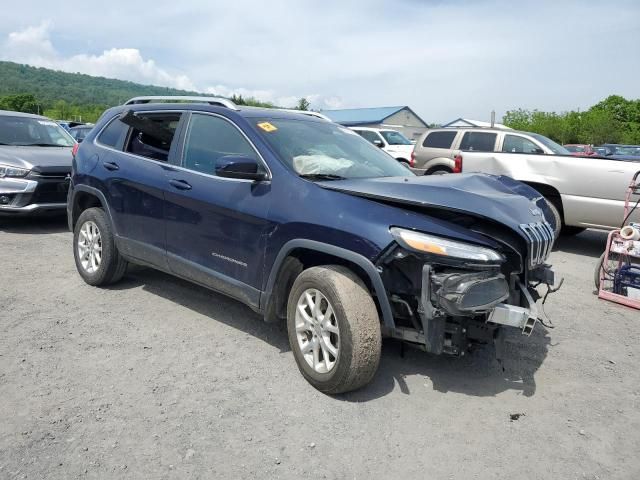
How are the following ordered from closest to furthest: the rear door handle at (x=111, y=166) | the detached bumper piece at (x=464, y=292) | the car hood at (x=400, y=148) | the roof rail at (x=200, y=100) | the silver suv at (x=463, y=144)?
the detached bumper piece at (x=464, y=292)
the roof rail at (x=200, y=100)
the rear door handle at (x=111, y=166)
the silver suv at (x=463, y=144)
the car hood at (x=400, y=148)

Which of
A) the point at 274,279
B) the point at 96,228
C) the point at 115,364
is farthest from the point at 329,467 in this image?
the point at 96,228

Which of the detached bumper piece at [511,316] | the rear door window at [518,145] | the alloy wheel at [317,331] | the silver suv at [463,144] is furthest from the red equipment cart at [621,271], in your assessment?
the silver suv at [463,144]

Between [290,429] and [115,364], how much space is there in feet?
4.73

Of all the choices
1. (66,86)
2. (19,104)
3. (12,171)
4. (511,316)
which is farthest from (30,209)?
(66,86)

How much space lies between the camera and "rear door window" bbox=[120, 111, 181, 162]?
464cm

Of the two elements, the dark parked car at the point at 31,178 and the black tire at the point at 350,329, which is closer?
the black tire at the point at 350,329

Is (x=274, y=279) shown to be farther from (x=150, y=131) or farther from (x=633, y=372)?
(x=633, y=372)

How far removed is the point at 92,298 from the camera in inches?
197

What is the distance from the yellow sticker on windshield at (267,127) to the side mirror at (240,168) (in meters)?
0.43

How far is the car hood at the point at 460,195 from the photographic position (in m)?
3.19

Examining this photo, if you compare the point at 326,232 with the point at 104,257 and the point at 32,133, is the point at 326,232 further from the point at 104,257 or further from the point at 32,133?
the point at 32,133

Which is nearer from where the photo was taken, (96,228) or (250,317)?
(250,317)

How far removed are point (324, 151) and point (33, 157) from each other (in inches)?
223

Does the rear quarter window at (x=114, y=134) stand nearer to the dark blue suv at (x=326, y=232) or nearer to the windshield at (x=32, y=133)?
the dark blue suv at (x=326, y=232)
